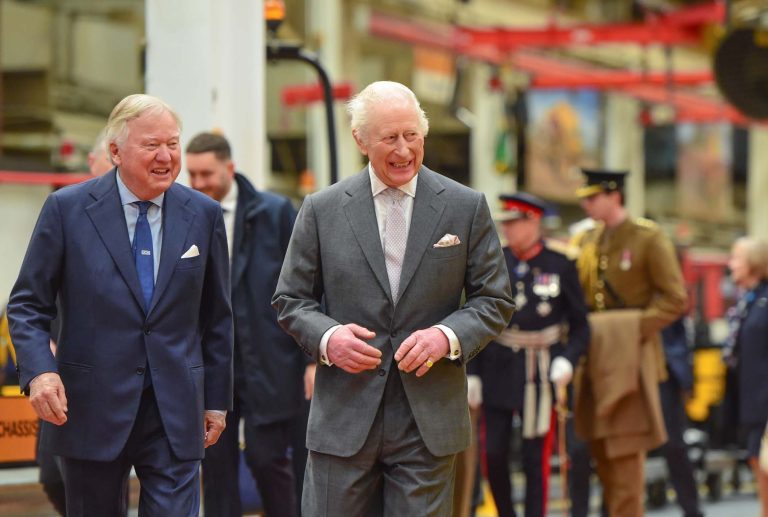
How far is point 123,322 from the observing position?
4.60m

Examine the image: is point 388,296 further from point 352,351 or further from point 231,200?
point 231,200

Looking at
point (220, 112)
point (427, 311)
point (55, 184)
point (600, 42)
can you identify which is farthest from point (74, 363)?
point (600, 42)

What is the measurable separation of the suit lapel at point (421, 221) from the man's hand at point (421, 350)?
0.66 feet

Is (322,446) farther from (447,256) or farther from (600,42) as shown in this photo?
(600,42)

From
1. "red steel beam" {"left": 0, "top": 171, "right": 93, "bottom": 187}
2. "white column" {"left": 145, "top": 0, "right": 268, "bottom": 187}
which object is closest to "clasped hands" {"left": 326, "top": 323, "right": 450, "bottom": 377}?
"red steel beam" {"left": 0, "top": 171, "right": 93, "bottom": 187}

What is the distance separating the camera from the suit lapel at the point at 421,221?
14.9 ft

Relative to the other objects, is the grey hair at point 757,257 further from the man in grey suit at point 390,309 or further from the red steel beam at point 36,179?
the man in grey suit at point 390,309

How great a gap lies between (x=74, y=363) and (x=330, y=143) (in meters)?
3.53

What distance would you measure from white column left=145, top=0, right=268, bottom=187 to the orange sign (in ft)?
5.32

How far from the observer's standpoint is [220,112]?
25.3 feet

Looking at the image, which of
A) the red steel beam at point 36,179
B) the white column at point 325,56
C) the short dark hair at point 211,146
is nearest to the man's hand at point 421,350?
the short dark hair at point 211,146

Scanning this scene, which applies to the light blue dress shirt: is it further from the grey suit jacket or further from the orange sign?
the orange sign

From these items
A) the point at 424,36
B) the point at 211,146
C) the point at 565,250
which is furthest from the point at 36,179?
the point at 424,36

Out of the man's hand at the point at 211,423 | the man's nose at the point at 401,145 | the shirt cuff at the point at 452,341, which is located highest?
the man's nose at the point at 401,145
